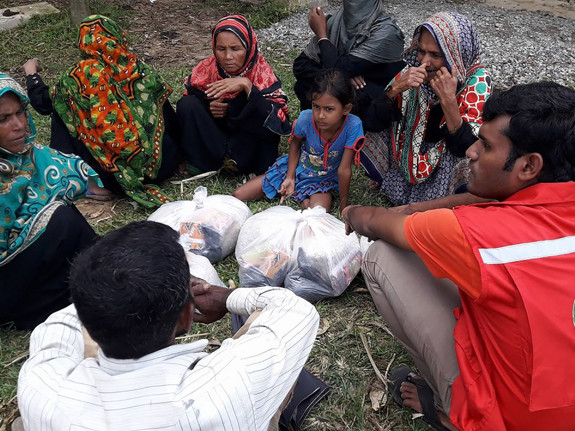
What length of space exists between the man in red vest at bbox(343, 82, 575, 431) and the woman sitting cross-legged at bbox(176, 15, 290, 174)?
172 centimetres

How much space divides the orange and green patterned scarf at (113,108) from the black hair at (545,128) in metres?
2.42

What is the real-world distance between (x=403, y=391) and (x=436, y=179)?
153 cm

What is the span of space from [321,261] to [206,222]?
30.6 inches

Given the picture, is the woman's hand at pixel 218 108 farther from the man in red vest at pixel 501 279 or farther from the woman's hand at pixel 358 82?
the man in red vest at pixel 501 279

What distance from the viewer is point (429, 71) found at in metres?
3.12

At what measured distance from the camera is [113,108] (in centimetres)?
345

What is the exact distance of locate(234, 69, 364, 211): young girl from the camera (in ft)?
10.6

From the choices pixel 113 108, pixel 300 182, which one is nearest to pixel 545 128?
pixel 300 182

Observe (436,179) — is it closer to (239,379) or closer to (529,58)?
(239,379)

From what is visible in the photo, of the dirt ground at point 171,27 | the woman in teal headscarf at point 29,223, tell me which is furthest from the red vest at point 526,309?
the dirt ground at point 171,27

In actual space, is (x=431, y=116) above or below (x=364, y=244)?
above

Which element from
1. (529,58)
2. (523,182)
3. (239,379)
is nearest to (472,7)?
(529,58)

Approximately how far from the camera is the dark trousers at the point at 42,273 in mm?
2545

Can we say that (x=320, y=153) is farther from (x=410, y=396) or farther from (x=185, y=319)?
(x=185, y=319)
